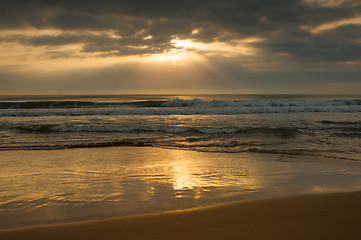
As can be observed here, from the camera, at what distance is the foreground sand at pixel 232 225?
8.79 feet

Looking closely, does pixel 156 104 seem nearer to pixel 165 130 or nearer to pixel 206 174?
pixel 165 130

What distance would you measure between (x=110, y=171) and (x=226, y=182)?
7.51ft

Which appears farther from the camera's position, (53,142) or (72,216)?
(53,142)

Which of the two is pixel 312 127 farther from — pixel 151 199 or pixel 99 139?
pixel 151 199

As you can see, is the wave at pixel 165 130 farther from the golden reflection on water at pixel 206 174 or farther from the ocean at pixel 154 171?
the golden reflection on water at pixel 206 174

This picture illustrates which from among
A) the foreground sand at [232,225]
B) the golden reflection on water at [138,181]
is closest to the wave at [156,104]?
the golden reflection on water at [138,181]

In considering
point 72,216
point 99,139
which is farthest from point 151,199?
point 99,139

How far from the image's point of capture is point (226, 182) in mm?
4375

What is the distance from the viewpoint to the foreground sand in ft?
8.79

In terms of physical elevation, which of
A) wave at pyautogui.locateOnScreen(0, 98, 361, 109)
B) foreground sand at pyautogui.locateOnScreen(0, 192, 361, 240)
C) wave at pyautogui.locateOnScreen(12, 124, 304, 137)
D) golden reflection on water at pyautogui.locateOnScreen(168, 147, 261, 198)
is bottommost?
foreground sand at pyautogui.locateOnScreen(0, 192, 361, 240)

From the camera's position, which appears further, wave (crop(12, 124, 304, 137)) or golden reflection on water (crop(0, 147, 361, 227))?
wave (crop(12, 124, 304, 137))

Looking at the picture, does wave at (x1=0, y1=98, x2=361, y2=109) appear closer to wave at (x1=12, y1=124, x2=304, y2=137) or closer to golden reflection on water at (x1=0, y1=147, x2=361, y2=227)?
wave at (x1=12, y1=124, x2=304, y2=137)

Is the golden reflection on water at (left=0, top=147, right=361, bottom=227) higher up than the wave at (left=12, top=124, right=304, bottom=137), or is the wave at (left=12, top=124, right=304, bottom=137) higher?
the wave at (left=12, top=124, right=304, bottom=137)

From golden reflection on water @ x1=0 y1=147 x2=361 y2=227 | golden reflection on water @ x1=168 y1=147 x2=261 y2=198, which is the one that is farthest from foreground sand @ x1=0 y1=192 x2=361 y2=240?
golden reflection on water @ x1=168 y1=147 x2=261 y2=198
